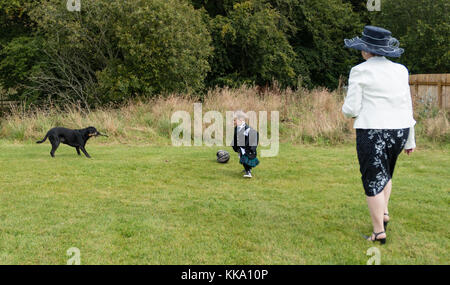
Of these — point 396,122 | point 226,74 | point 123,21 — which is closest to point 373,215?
point 396,122

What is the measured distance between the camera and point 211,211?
5574 millimetres

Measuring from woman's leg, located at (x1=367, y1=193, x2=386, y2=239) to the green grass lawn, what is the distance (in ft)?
0.58

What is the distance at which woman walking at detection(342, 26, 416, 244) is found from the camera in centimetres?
415

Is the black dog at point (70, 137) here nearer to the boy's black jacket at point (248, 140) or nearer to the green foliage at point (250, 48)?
the boy's black jacket at point (248, 140)

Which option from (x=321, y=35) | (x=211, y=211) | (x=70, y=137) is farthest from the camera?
(x=321, y=35)

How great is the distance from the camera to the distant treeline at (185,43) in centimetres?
1755

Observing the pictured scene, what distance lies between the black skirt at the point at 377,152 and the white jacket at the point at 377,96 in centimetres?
7

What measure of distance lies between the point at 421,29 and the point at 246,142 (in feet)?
74.0

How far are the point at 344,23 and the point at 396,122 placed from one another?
2687cm

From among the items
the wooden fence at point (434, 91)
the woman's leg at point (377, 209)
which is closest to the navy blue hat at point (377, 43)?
the woman's leg at point (377, 209)

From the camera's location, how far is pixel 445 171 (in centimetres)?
797

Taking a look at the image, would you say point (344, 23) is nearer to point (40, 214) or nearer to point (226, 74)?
point (226, 74)

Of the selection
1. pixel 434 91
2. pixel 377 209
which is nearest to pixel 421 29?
pixel 434 91

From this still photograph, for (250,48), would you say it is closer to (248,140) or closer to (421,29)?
(421,29)
